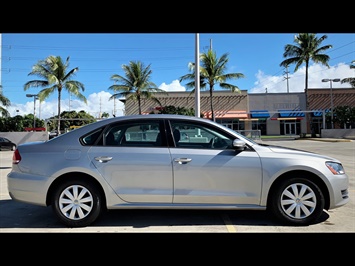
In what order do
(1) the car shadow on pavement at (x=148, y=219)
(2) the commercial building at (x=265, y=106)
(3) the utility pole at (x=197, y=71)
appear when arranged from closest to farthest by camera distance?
1. (1) the car shadow on pavement at (x=148, y=219)
2. (3) the utility pole at (x=197, y=71)
3. (2) the commercial building at (x=265, y=106)

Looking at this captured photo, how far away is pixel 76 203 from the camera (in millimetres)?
4219

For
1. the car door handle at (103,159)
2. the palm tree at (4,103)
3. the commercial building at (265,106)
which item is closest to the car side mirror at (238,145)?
the car door handle at (103,159)

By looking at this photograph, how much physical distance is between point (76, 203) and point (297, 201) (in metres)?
3.19

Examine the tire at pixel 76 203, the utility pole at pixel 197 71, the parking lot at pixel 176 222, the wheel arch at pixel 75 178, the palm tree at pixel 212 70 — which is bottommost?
the parking lot at pixel 176 222

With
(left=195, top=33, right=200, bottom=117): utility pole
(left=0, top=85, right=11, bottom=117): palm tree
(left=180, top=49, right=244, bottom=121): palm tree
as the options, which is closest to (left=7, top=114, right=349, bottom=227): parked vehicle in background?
(left=195, top=33, right=200, bottom=117): utility pole

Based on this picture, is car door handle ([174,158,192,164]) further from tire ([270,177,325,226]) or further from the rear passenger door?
tire ([270,177,325,226])

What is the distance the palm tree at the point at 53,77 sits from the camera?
86.7 feet

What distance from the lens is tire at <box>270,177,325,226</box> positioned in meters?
4.18

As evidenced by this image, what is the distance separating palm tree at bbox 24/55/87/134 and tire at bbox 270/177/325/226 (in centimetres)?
Answer: 2590

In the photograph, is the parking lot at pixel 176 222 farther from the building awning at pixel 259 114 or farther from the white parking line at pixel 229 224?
the building awning at pixel 259 114

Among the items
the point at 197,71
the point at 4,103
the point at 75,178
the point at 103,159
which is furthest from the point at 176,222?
the point at 4,103

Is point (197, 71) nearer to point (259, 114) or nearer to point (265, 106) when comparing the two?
point (259, 114)
